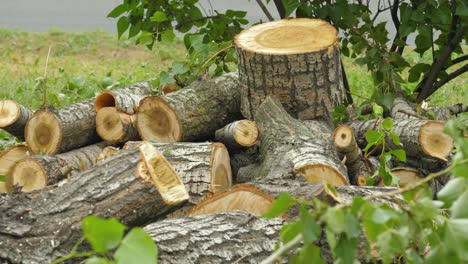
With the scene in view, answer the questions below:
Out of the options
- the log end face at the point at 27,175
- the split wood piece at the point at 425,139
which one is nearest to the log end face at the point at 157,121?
the log end face at the point at 27,175

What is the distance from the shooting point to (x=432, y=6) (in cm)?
520

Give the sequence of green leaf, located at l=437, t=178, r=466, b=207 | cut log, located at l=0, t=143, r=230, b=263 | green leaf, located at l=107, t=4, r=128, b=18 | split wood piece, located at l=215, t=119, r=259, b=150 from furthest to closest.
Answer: green leaf, located at l=107, t=4, r=128, b=18 < split wood piece, located at l=215, t=119, r=259, b=150 < cut log, located at l=0, t=143, r=230, b=263 < green leaf, located at l=437, t=178, r=466, b=207

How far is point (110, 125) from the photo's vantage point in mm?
4926

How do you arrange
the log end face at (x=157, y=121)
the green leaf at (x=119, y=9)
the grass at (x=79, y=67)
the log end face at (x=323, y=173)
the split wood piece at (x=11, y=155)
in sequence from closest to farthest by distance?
the log end face at (x=323, y=173) < the log end face at (x=157, y=121) < the split wood piece at (x=11, y=155) < the green leaf at (x=119, y=9) < the grass at (x=79, y=67)

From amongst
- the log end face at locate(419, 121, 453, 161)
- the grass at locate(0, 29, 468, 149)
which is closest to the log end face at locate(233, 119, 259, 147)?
the log end face at locate(419, 121, 453, 161)

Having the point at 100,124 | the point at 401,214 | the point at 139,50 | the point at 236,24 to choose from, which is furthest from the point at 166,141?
the point at 139,50

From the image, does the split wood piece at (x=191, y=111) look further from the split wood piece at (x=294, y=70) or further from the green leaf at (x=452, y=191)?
the green leaf at (x=452, y=191)

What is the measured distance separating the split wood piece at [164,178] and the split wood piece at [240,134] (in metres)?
1.43

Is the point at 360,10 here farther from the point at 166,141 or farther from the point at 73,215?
the point at 73,215

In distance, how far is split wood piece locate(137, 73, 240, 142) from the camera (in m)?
4.71

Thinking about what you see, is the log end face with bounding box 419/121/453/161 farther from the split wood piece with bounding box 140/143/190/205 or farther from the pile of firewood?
the split wood piece with bounding box 140/143/190/205

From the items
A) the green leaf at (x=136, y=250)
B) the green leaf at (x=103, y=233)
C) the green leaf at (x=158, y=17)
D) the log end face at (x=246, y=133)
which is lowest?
the log end face at (x=246, y=133)

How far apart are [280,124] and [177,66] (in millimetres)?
1087

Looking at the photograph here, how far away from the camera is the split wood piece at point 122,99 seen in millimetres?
4969
